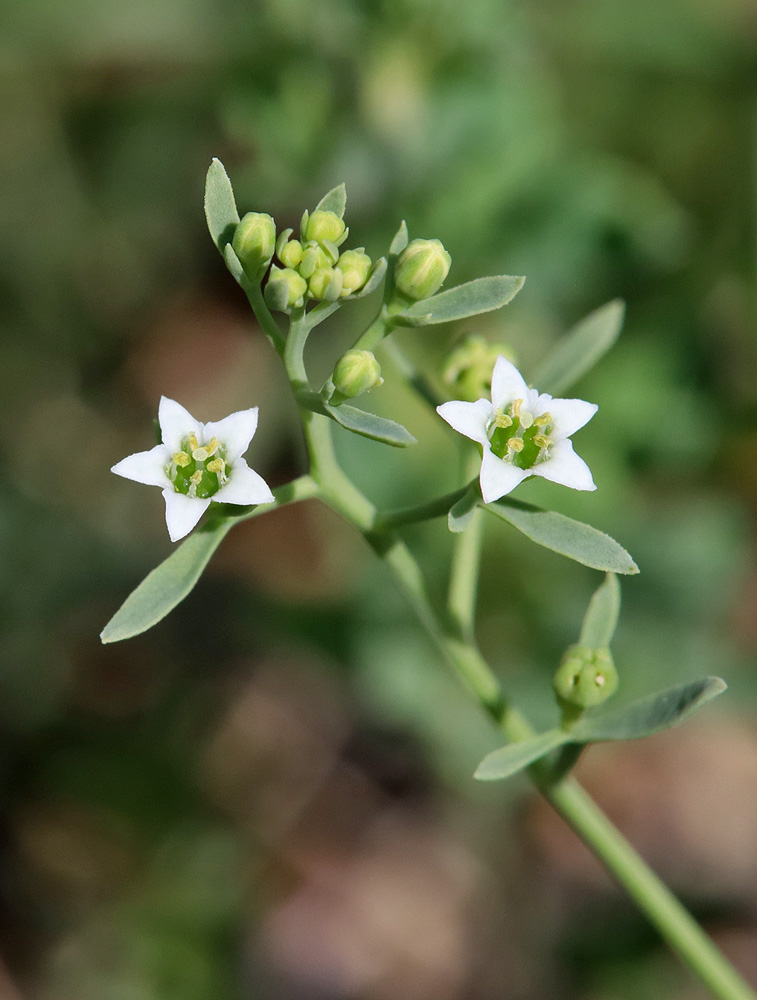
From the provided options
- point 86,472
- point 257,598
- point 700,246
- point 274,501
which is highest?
point 274,501

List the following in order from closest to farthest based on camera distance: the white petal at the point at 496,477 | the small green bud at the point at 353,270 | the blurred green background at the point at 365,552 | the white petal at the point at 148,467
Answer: the white petal at the point at 496,477, the white petal at the point at 148,467, the small green bud at the point at 353,270, the blurred green background at the point at 365,552

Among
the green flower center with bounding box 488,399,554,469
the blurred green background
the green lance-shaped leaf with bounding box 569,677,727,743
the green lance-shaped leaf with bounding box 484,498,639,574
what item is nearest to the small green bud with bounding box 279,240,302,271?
the green flower center with bounding box 488,399,554,469

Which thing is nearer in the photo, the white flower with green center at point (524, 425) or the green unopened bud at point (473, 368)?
the white flower with green center at point (524, 425)

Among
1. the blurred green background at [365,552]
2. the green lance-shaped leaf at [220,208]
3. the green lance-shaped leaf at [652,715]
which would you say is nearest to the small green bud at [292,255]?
the green lance-shaped leaf at [220,208]

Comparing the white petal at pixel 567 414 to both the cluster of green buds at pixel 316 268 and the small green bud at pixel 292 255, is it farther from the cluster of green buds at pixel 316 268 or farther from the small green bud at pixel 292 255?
the small green bud at pixel 292 255

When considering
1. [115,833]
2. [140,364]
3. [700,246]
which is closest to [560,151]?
[700,246]

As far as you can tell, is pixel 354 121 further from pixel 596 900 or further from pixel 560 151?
pixel 596 900
